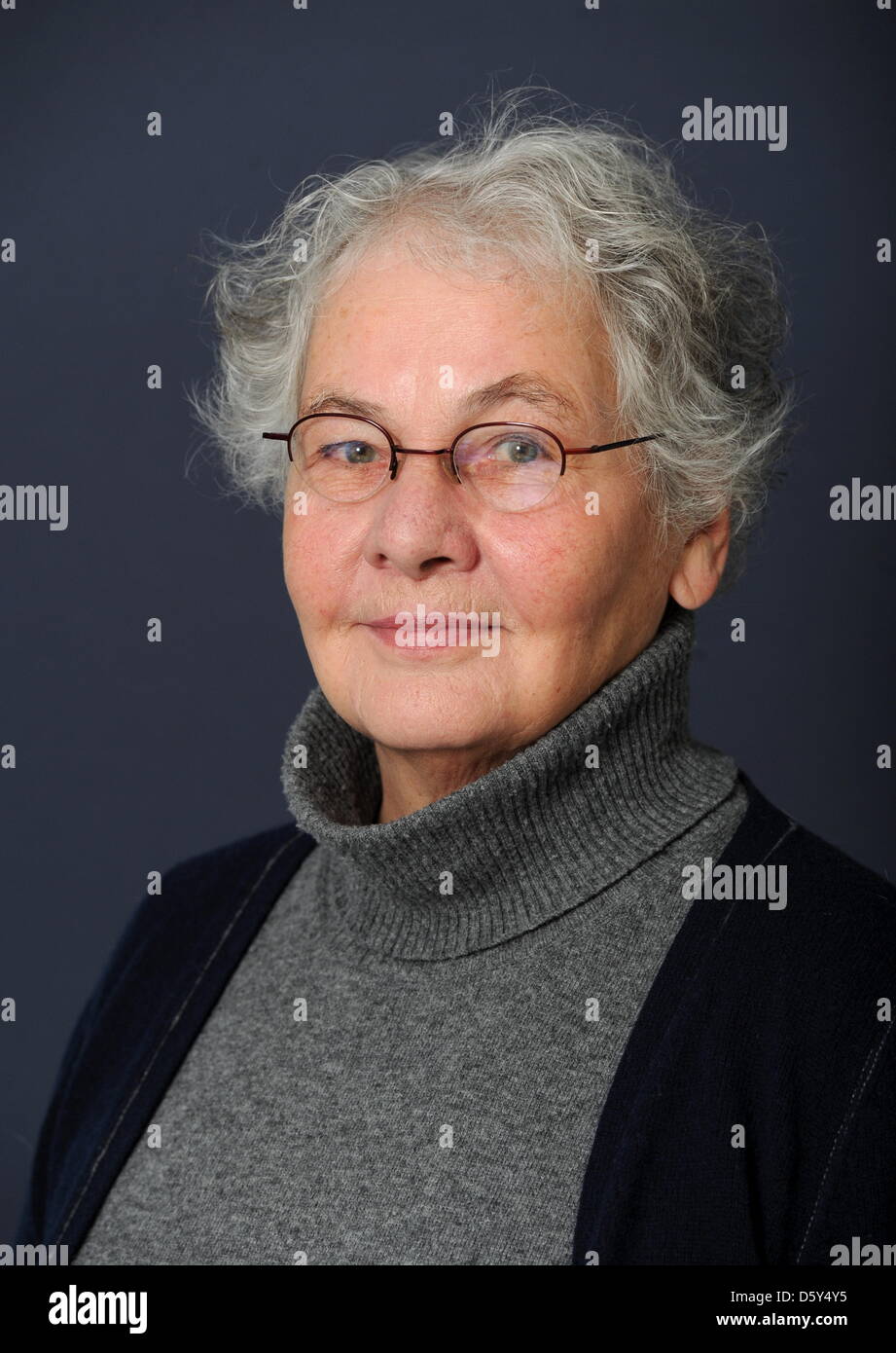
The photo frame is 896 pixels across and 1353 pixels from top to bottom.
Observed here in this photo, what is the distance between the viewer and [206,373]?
2.30m

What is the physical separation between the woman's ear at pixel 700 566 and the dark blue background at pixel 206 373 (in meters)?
0.47

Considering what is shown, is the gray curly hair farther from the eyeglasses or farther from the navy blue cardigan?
the navy blue cardigan

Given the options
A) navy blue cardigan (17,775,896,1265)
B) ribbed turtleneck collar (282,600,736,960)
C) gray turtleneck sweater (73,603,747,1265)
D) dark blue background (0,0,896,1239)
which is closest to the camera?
navy blue cardigan (17,775,896,1265)

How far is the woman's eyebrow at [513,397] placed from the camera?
1444 mm

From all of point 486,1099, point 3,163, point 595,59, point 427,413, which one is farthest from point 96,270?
point 486,1099

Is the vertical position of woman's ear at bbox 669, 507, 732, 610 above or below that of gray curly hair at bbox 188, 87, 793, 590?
below

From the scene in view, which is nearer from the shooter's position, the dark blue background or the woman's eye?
the woman's eye

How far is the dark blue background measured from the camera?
2174 mm

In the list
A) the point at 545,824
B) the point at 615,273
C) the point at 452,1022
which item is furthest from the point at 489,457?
the point at 452,1022

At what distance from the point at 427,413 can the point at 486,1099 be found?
0.61 meters

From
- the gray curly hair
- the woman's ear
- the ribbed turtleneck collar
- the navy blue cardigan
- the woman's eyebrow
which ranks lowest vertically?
the navy blue cardigan

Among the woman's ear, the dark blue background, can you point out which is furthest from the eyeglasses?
the dark blue background

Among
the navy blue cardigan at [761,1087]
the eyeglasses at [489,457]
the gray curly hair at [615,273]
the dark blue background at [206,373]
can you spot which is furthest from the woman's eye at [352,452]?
the dark blue background at [206,373]

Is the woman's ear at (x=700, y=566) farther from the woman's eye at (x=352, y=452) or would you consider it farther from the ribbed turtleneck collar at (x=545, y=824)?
the woman's eye at (x=352, y=452)
